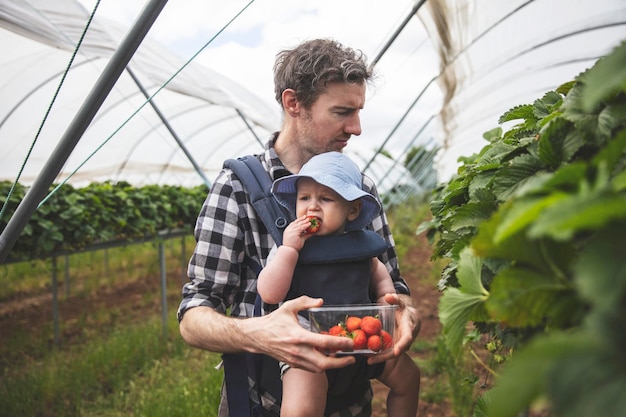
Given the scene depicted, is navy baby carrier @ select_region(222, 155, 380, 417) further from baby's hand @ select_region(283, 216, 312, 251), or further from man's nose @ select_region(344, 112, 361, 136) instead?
man's nose @ select_region(344, 112, 361, 136)

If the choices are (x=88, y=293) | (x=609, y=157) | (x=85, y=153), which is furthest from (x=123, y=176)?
(x=609, y=157)

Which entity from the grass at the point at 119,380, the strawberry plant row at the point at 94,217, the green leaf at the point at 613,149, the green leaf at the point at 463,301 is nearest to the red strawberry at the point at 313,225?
the green leaf at the point at 463,301

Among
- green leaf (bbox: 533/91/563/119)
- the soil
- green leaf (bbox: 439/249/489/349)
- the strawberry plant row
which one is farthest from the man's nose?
the strawberry plant row

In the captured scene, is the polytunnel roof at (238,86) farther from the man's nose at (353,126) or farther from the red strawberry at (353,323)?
the red strawberry at (353,323)

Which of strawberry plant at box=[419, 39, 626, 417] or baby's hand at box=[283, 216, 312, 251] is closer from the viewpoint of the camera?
strawberry plant at box=[419, 39, 626, 417]

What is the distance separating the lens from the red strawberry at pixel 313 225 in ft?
4.71

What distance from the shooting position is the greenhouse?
44cm

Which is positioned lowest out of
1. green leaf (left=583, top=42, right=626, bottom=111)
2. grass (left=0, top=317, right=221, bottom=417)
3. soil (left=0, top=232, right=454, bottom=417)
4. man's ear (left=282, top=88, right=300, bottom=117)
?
grass (left=0, top=317, right=221, bottom=417)

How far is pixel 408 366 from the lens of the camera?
147 cm

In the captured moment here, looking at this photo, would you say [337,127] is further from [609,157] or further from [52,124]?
[52,124]

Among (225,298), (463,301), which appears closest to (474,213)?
(463,301)

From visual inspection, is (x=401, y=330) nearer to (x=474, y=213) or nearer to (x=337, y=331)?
(x=337, y=331)

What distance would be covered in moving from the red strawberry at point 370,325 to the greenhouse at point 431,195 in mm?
212

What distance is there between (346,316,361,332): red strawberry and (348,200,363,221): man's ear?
0.43 m
